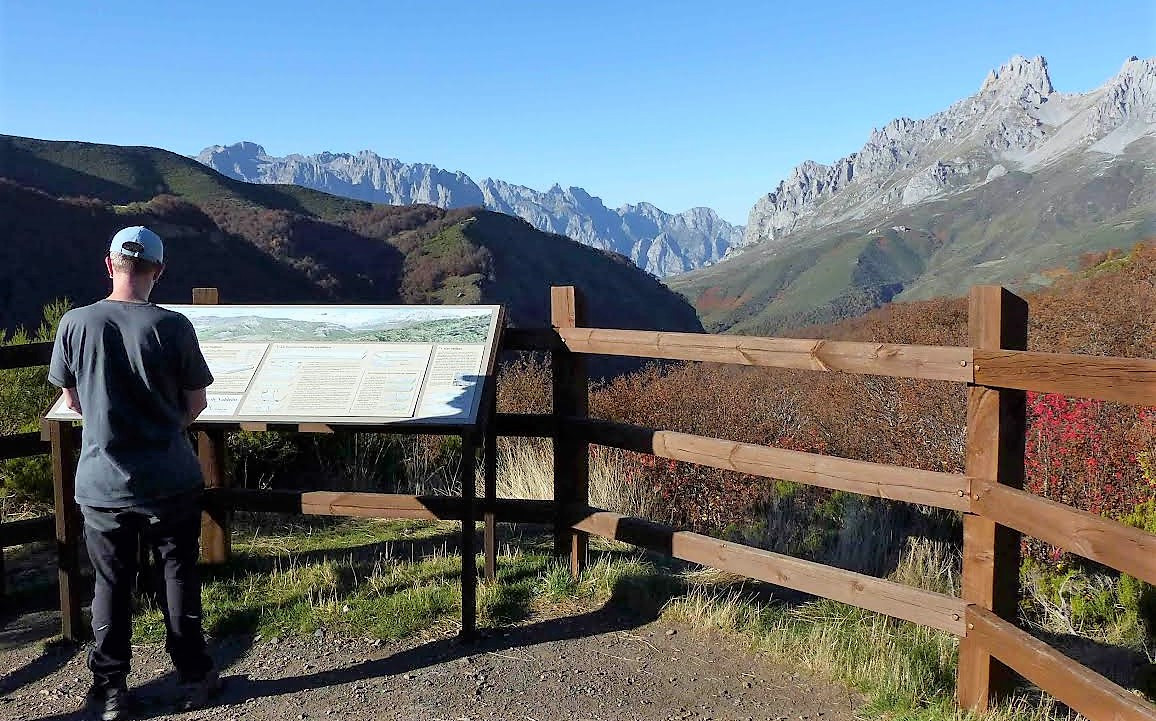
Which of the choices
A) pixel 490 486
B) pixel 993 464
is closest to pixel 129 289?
pixel 490 486

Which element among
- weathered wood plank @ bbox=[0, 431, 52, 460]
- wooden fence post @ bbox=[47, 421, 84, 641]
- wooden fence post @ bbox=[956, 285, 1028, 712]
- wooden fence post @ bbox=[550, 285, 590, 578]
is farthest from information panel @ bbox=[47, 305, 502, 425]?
wooden fence post @ bbox=[956, 285, 1028, 712]

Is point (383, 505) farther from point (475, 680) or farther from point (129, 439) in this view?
point (129, 439)

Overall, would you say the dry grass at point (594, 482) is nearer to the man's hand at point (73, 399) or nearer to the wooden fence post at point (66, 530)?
the wooden fence post at point (66, 530)

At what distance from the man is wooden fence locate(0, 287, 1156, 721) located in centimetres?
104

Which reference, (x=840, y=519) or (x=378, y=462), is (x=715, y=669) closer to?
(x=840, y=519)

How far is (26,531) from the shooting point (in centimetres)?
456

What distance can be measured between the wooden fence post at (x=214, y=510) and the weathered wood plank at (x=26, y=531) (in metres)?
0.82

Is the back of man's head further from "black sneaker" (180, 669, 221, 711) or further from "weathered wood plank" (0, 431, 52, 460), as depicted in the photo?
"weathered wood plank" (0, 431, 52, 460)

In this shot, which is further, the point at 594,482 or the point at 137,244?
the point at 594,482

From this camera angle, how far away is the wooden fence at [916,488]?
284cm

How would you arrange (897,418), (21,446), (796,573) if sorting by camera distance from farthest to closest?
1. (897,418)
2. (21,446)
3. (796,573)

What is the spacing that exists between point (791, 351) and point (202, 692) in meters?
2.81

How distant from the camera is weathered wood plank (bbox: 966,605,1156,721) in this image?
2674 millimetres

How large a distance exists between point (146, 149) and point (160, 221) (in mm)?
42637
